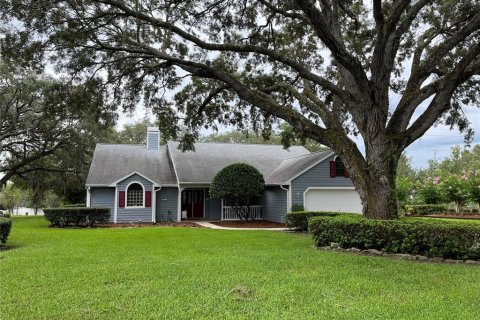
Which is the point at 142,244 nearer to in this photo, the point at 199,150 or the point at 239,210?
the point at 239,210

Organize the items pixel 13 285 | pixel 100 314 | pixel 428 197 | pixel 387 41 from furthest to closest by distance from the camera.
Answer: pixel 428 197
pixel 387 41
pixel 13 285
pixel 100 314

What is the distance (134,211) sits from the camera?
62.6ft

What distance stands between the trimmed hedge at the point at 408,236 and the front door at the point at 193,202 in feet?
43.3

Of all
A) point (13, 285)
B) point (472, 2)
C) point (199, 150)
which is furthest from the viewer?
point (199, 150)

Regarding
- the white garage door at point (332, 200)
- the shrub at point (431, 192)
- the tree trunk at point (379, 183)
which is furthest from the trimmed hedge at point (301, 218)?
the shrub at point (431, 192)

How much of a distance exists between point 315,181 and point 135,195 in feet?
31.9

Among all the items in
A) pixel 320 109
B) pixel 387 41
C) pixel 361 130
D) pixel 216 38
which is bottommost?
pixel 361 130

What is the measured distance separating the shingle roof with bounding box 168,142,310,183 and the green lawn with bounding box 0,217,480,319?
40.0 ft

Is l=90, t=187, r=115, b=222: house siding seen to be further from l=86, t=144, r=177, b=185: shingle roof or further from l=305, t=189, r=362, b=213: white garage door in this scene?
l=305, t=189, r=362, b=213: white garage door

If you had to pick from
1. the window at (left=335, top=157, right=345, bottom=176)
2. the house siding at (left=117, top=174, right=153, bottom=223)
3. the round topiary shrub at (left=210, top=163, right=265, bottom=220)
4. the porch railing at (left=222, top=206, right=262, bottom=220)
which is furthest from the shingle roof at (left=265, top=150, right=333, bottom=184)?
the house siding at (left=117, top=174, right=153, bottom=223)

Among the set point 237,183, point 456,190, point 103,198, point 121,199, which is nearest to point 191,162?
point 121,199

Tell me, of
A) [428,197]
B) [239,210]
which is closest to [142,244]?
[239,210]

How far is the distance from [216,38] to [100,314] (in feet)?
33.7

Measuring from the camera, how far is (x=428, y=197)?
2620cm
